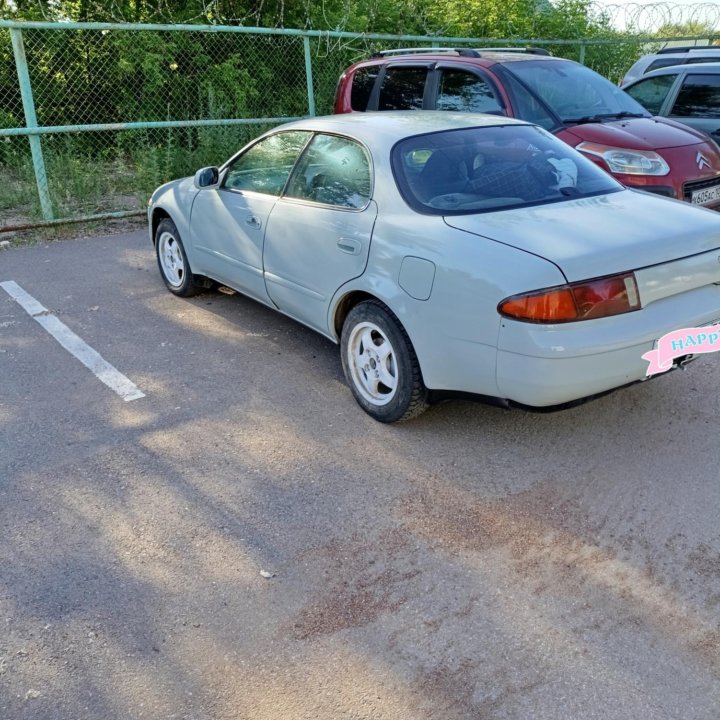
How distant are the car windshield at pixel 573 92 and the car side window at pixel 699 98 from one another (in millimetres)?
1440

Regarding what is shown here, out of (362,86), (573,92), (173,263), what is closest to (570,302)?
(173,263)

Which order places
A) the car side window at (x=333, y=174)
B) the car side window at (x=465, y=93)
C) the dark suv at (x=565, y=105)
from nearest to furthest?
the car side window at (x=333, y=174)
the dark suv at (x=565, y=105)
the car side window at (x=465, y=93)

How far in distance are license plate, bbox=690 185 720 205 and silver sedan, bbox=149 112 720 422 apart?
110 inches

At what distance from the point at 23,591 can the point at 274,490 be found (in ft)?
3.80

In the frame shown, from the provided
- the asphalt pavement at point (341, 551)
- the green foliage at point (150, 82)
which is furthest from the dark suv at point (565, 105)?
the green foliage at point (150, 82)

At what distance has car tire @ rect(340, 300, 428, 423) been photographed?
395 centimetres

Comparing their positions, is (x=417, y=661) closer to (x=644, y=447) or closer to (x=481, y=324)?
(x=481, y=324)

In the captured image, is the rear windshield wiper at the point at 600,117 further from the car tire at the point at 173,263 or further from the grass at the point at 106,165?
the grass at the point at 106,165

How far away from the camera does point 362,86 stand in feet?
27.9

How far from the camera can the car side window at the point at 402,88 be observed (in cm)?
788

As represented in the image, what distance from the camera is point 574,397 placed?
3.49m

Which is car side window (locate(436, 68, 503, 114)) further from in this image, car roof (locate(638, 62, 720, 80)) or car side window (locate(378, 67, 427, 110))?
car roof (locate(638, 62, 720, 80))

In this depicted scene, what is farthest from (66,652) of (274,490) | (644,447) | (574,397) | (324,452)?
(644,447)

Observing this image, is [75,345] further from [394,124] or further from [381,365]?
[394,124]
